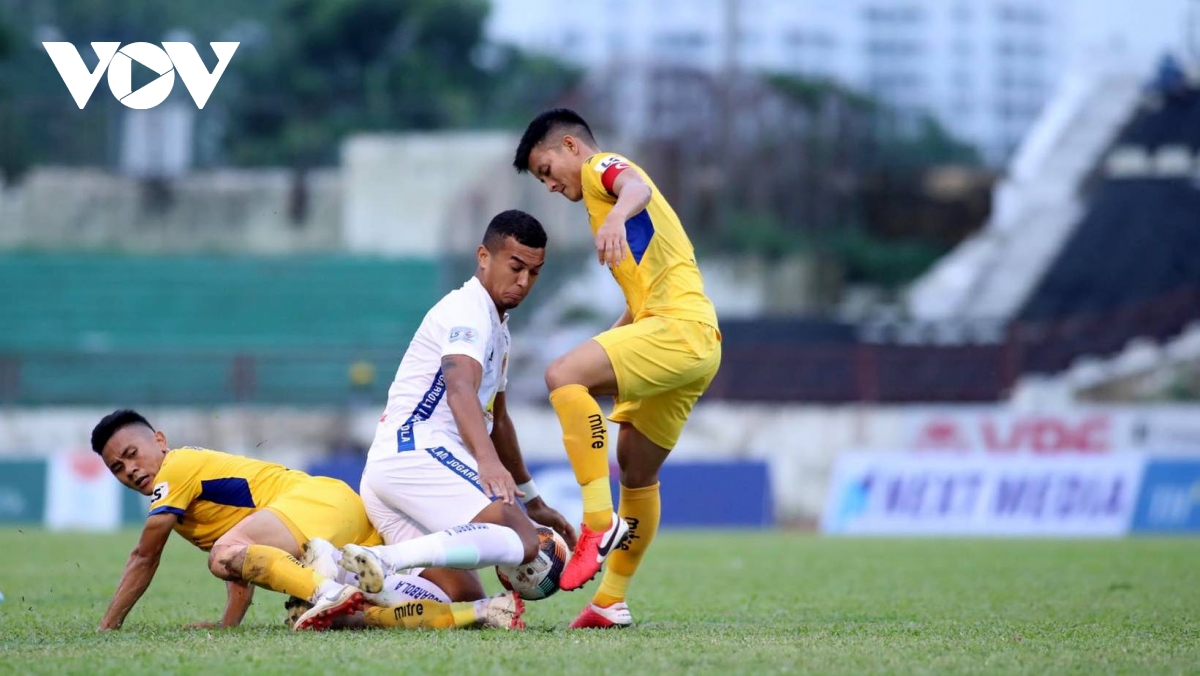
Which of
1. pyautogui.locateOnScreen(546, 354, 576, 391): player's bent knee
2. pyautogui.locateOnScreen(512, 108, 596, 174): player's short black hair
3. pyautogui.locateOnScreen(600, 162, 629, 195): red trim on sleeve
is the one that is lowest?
pyautogui.locateOnScreen(546, 354, 576, 391): player's bent knee

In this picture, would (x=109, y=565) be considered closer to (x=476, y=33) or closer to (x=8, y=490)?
(x=8, y=490)

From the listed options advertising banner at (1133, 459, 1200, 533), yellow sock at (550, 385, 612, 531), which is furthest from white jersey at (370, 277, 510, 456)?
advertising banner at (1133, 459, 1200, 533)

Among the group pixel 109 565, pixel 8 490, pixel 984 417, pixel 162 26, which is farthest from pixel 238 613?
pixel 162 26

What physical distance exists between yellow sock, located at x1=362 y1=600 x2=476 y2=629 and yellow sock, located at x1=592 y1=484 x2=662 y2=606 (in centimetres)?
68

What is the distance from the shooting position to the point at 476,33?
167ft

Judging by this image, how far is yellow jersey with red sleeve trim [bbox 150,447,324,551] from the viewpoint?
23.6 feet

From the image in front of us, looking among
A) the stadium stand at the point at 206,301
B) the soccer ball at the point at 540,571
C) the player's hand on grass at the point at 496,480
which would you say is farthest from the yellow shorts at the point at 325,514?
the stadium stand at the point at 206,301

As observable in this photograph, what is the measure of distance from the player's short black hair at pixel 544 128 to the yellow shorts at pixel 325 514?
69.4 inches

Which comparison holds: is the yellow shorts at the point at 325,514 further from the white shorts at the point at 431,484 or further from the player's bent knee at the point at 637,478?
the player's bent knee at the point at 637,478

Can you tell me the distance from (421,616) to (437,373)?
111 centimetres

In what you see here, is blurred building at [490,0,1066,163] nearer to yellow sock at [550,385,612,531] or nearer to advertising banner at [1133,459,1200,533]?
advertising banner at [1133,459,1200,533]

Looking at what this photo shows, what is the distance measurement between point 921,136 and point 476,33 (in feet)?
54.5

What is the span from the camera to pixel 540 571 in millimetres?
7176

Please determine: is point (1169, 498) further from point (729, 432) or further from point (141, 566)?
point (141, 566)
